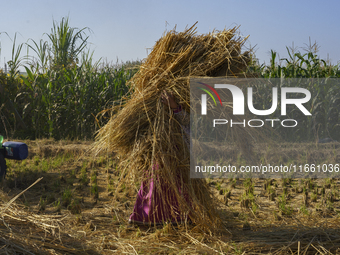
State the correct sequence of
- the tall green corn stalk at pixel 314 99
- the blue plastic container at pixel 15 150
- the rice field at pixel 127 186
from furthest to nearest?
1. the tall green corn stalk at pixel 314 99
2. the blue plastic container at pixel 15 150
3. the rice field at pixel 127 186

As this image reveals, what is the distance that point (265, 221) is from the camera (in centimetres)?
334

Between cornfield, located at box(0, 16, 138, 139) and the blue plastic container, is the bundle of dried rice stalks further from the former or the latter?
cornfield, located at box(0, 16, 138, 139)

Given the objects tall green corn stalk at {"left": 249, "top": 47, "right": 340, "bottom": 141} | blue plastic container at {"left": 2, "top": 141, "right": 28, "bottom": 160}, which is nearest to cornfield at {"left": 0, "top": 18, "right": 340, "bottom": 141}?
tall green corn stalk at {"left": 249, "top": 47, "right": 340, "bottom": 141}

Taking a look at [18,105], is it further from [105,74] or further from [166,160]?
[166,160]

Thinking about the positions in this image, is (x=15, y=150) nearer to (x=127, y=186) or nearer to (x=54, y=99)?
(x=127, y=186)

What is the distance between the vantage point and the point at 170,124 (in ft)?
8.93

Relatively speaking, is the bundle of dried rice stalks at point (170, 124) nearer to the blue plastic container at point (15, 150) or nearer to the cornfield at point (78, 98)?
the blue plastic container at point (15, 150)

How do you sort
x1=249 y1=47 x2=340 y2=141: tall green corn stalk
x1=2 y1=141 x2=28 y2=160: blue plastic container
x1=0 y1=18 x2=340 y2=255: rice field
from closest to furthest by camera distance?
1. x1=0 y1=18 x2=340 y2=255: rice field
2. x1=2 y1=141 x2=28 y2=160: blue plastic container
3. x1=249 y1=47 x2=340 y2=141: tall green corn stalk

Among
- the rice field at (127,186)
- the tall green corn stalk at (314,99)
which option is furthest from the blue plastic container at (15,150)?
the tall green corn stalk at (314,99)

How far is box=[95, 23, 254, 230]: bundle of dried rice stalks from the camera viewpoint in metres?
2.68

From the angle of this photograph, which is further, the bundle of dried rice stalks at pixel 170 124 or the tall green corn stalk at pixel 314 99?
the tall green corn stalk at pixel 314 99

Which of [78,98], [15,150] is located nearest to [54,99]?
[78,98]

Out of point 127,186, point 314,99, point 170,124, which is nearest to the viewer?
point 170,124

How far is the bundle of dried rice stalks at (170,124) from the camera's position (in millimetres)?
2676
